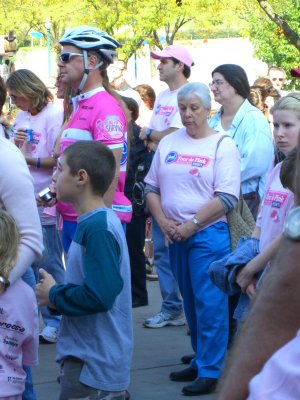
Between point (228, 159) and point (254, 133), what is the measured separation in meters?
1.27

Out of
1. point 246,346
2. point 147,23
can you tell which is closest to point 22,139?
point 246,346

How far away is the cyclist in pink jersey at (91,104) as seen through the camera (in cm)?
574

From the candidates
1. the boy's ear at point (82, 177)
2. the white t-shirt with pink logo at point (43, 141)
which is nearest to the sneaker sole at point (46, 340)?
the white t-shirt with pink logo at point (43, 141)

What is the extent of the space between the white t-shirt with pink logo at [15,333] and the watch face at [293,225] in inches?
102

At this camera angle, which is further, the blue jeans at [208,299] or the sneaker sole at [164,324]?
the sneaker sole at [164,324]

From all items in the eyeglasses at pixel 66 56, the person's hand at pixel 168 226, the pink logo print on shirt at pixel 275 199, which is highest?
the eyeglasses at pixel 66 56

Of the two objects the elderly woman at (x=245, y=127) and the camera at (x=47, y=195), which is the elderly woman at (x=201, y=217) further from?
the elderly woman at (x=245, y=127)

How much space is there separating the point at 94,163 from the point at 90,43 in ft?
6.06

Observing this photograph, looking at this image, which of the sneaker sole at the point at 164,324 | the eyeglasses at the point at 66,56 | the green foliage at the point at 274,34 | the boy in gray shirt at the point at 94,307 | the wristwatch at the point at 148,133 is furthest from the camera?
the green foliage at the point at 274,34

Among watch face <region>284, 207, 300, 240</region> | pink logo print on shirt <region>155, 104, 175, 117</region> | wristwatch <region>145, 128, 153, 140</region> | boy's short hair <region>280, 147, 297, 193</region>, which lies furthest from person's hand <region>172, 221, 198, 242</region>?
watch face <region>284, 207, 300, 240</region>

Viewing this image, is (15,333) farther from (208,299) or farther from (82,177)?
(208,299)

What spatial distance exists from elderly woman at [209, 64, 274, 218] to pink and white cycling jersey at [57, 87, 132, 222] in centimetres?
147

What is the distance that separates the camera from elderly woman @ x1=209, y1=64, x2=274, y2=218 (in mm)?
7215

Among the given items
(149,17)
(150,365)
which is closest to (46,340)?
(150,365)
